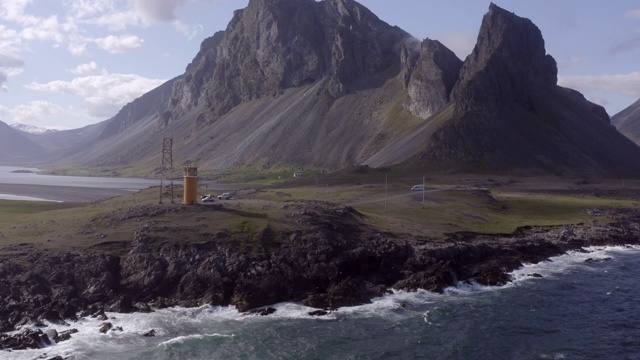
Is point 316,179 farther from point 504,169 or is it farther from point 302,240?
point 302,240

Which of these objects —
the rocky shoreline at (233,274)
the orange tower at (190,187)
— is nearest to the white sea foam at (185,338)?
the rocky shoreline at (233,274)

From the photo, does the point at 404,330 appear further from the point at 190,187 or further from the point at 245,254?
the point at 190,187

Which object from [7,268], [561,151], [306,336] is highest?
[561,151]

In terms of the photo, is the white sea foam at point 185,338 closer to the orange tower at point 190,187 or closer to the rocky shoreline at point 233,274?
the rocky shoreline at point 233,274

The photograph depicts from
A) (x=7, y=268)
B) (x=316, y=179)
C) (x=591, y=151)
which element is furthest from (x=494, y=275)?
(x=591, y=151)

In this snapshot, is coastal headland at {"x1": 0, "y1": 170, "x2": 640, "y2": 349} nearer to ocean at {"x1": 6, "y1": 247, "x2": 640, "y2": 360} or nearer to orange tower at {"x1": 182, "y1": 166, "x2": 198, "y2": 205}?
ocean at {"x1": 6, "y1": 247, "x2": 640, "y2": 360}

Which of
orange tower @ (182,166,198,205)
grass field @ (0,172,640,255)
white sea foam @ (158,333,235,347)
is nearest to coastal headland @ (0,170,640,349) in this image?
grass field @ (0,172,640,255)
